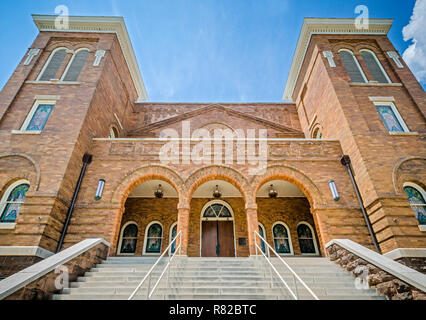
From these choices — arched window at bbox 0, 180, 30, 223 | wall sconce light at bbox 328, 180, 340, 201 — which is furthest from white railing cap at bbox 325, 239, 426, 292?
arched window at bbox 0, 180, 30, 223

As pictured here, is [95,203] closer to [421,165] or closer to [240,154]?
[240,154]

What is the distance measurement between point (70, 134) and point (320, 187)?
1067cm

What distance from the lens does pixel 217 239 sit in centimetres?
1216

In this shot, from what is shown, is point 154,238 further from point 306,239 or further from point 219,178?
point 306,239

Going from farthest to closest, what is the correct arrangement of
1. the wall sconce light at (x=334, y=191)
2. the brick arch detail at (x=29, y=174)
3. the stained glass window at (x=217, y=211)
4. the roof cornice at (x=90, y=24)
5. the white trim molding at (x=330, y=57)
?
the roof cornice at (x=90, y=24) < the white trim molding at (x=330, y=57) < the stained glass window at (x=217, y=211) < the wall sconce light at (x=334, y=191) < the brick arch detail at (x=29, y=174)

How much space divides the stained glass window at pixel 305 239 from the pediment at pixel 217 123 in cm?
639

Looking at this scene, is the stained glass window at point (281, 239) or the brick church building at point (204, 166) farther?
the stained glass window at point (281, 239)

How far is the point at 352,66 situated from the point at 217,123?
8.52 meters

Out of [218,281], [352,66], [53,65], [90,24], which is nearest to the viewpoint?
[218,281]

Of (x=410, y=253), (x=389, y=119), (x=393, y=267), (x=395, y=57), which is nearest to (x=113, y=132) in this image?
(x=393, y=267)

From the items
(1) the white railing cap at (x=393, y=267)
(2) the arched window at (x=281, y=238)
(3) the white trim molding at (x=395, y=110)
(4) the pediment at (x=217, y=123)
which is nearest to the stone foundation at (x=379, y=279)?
(1) the white railing cap at (x=393, y=267)

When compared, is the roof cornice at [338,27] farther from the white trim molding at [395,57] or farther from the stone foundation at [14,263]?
the stone foundation at [14,263]

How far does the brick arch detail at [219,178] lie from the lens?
32.7ft

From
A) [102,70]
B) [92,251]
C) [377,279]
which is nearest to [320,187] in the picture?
[377,279]
